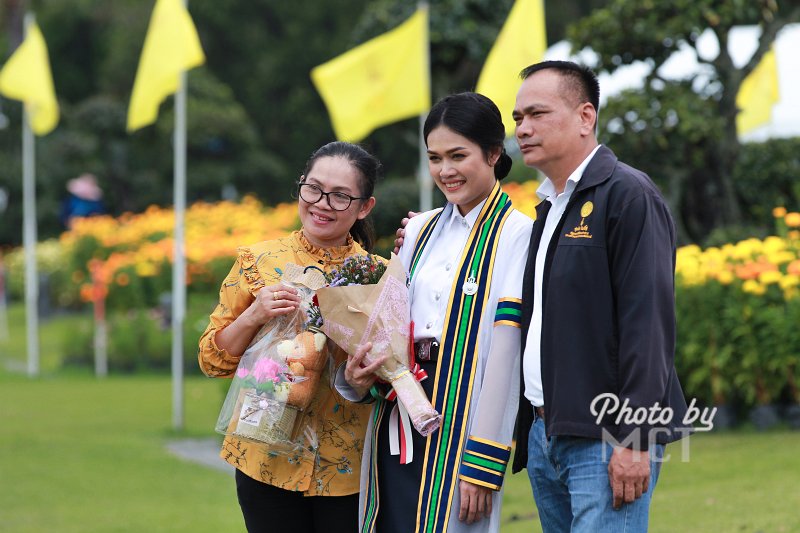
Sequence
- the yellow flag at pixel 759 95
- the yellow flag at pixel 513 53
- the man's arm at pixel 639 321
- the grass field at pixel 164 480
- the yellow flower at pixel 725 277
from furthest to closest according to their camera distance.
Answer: the yellow flag at pixel 759 95 < the yellow flag at pixel 513 53 < the yellow flower at pixel 725 277 < the grass field at pixel 164 480 < the man's arm at pixel 639 321

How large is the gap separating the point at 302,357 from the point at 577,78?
113 cm

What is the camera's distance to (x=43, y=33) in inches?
1219

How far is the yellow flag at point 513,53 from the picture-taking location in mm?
9586

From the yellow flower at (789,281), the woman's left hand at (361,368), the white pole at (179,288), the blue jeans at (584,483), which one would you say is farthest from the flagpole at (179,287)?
the blue jeans at (584,483)

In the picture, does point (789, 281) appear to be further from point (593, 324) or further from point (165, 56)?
point (165, 56)

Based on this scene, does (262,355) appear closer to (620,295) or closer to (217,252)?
(620,295)

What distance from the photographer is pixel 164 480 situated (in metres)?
8.09

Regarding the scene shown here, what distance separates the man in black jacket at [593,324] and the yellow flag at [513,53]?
6425 mm

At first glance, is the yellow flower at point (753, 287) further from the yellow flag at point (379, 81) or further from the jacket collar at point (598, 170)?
the jacket collar at point (598, 170)

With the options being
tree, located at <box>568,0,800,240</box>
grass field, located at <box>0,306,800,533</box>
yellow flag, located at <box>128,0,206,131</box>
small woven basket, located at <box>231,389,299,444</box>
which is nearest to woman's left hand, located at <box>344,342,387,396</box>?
small woven basket, located at <box>231,389,299,444</box>

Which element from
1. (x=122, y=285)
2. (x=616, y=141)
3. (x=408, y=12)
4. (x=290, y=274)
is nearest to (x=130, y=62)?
(x=122, y=285)

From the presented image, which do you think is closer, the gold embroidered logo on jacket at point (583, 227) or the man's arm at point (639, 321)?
the man's arm at point (639, 321)

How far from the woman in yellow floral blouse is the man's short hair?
2.31 feet

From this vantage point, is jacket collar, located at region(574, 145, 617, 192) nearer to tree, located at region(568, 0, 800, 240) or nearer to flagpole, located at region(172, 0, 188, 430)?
tree, located at region(568, 0, 800, 240)
